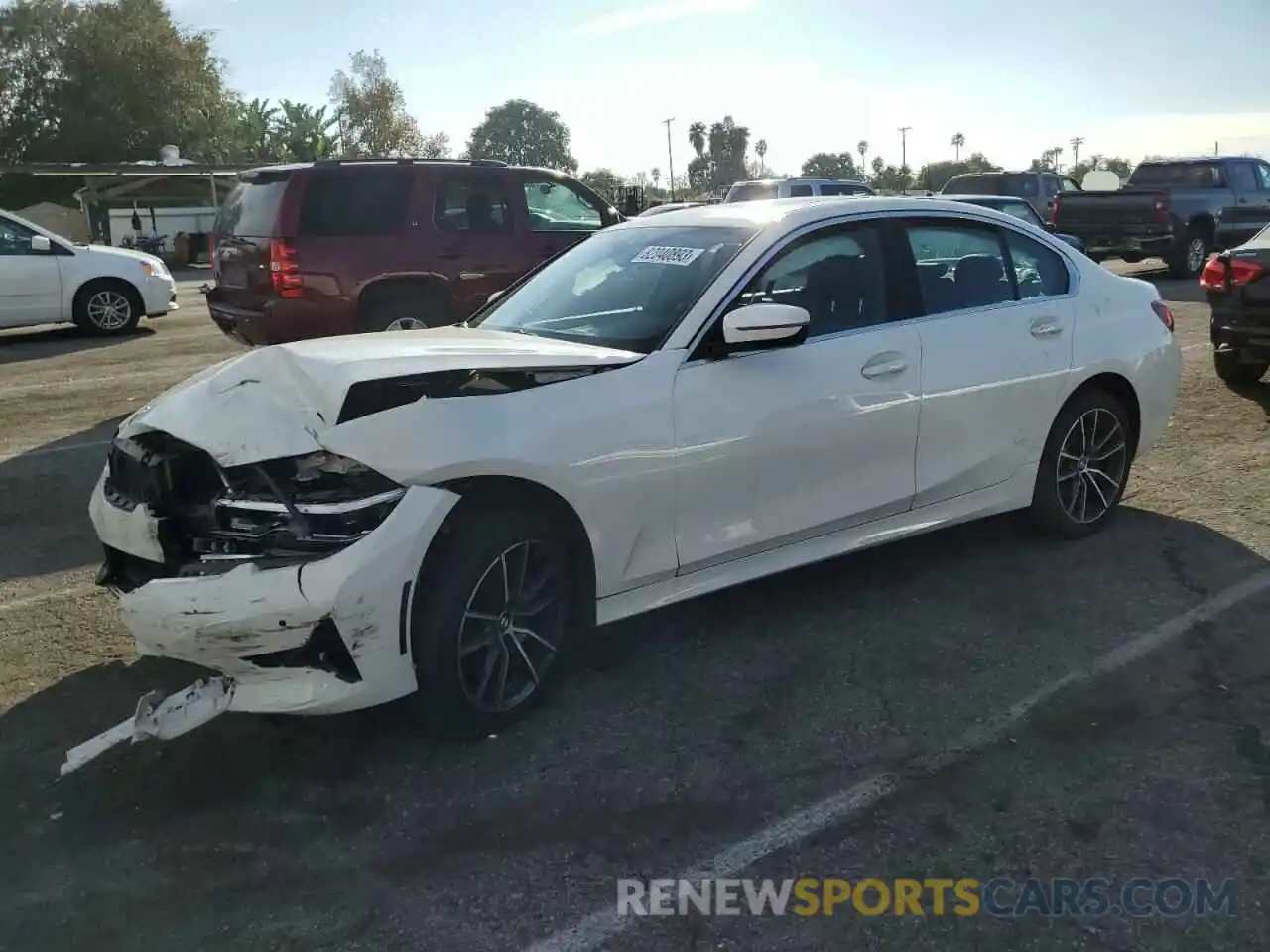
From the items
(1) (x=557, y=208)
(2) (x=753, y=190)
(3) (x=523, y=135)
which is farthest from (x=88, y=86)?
(3) (x=523, y=135)

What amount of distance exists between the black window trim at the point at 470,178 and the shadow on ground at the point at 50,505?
3.15 meters

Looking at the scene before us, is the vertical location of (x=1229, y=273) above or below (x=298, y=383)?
above

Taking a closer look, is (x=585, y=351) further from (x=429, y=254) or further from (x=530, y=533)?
(x=429, y=254)

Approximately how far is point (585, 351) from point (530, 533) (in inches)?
30.0

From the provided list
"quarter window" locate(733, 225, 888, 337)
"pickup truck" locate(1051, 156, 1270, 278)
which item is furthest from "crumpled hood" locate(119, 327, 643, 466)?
"pickup truck" locate(1051, 156, 1270, 278)

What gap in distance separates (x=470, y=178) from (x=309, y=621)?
7442mm

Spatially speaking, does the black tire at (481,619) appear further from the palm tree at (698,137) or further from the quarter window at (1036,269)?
the palm tree at (698,137)

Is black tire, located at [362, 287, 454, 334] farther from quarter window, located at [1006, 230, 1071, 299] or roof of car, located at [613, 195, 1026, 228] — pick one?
quarter window, located at [1006, 230, 1071, 299]

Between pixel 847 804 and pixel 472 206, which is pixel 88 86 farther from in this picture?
pixel 847 804

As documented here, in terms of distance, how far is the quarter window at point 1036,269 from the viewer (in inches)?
214

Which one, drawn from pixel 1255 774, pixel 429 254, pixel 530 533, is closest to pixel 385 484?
pixel 530 533

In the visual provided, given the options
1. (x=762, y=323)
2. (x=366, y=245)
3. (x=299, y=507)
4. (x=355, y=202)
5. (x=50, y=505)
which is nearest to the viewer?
(x=299, y=507)

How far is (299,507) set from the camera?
11.2ft

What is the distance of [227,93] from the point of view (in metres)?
57.1
